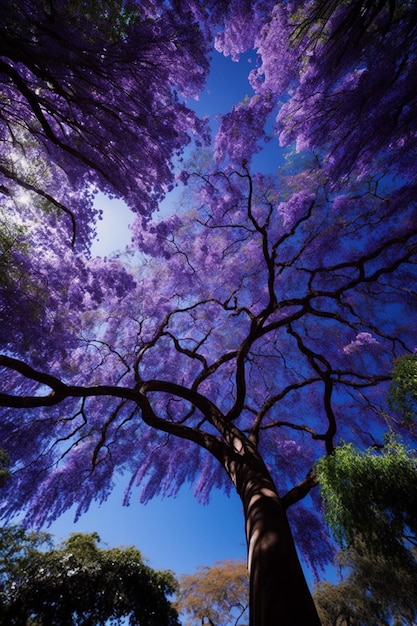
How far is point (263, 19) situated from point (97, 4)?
336 centimetres

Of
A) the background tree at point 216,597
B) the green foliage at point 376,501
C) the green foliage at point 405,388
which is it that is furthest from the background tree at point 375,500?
the background tree at point 216,597

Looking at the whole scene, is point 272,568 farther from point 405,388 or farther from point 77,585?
point 77,585

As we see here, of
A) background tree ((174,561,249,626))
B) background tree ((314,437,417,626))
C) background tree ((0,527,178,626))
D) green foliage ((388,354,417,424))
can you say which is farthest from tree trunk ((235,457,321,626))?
background tree ((174,561,249,626))

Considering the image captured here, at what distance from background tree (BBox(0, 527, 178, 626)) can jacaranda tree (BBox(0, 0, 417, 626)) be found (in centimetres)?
182

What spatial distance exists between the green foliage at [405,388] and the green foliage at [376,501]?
38cm

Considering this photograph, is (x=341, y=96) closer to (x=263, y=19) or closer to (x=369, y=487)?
(x=263, y=19)

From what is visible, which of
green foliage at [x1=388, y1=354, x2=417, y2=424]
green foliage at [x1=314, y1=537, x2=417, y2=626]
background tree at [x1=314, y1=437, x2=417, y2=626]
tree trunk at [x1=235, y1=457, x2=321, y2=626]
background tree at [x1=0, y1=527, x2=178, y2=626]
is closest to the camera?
tree trunk at [x1=235, y1=457, x2=321, y2=626]

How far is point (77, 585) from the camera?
214 inches

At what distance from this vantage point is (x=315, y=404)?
345 inches

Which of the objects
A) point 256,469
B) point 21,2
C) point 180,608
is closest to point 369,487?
point 256,469

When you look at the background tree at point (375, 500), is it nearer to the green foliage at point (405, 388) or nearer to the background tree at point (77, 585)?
the green foliage at point (405, 388)

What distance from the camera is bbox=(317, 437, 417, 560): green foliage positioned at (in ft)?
7.97

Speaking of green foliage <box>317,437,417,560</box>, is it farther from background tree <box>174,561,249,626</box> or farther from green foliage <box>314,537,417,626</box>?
background tree <box>174,561,249,626</box>

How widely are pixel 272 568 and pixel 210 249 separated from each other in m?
7.92
